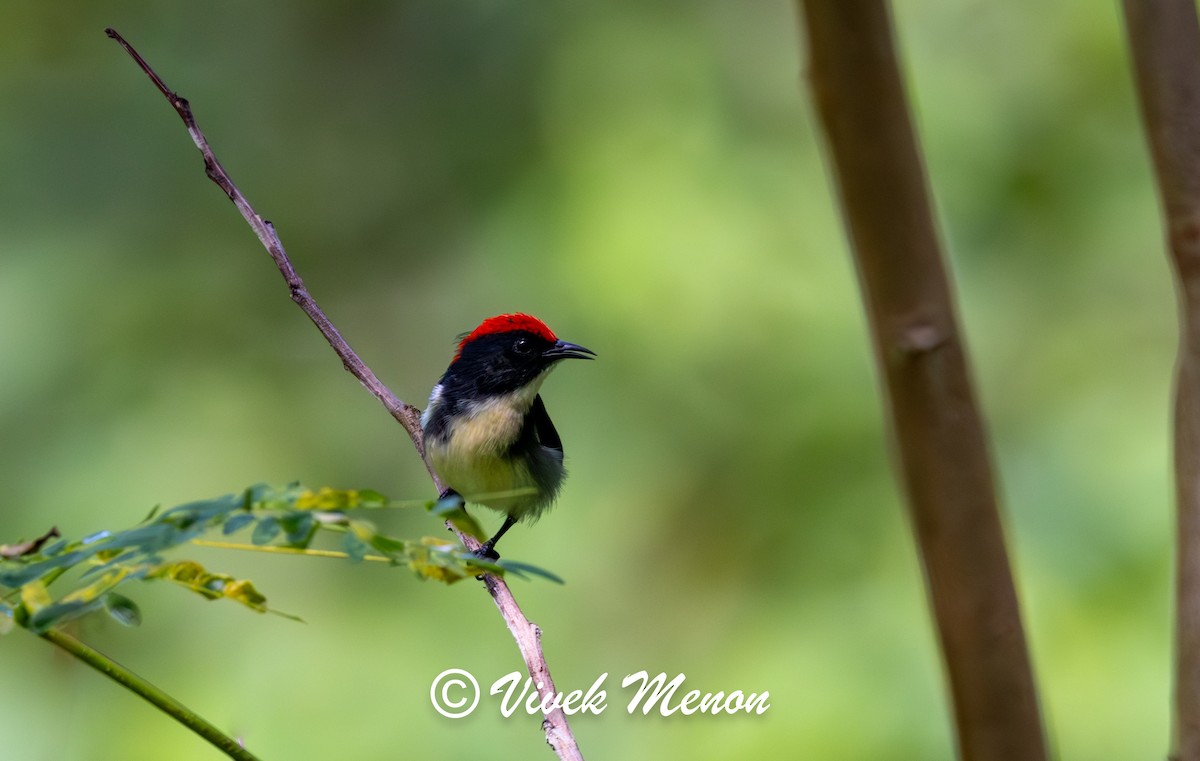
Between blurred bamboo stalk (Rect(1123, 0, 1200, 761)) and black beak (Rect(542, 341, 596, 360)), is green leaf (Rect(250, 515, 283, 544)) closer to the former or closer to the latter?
blurred bamboo stalk (Rect(1123, 0, 1200, 761))

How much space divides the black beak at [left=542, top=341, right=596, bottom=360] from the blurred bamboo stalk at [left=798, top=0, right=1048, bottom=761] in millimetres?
2473

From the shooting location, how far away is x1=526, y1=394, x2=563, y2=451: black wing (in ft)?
11.4

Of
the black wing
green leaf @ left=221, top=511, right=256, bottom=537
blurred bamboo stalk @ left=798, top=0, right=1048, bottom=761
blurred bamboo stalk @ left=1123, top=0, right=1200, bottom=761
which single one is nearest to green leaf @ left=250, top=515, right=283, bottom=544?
green leaf @ left=221, top=511, right=256, bottom=537

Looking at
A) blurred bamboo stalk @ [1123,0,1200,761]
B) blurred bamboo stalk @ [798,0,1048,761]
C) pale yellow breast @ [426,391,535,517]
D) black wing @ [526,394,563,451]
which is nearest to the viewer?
blurred bamboo stalk @ [798,0,1048,761]

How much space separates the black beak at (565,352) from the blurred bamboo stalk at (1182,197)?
2.29 meters

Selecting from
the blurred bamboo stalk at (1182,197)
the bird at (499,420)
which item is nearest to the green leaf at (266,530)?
the blurred bamboo stalk at (1182,197)

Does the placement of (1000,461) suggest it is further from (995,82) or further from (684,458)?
(995,82)

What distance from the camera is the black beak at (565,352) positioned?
330 centimetres

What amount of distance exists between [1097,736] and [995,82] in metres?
2.13

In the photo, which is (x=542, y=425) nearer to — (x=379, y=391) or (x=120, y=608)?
(x=379, y=391)

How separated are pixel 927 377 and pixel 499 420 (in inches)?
101

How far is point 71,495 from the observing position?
12.4 ft

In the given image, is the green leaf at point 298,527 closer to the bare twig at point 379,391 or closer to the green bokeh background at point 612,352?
the bare twig at point 379,391

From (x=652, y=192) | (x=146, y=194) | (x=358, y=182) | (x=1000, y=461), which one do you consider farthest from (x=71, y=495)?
(x=1000, y=461)
